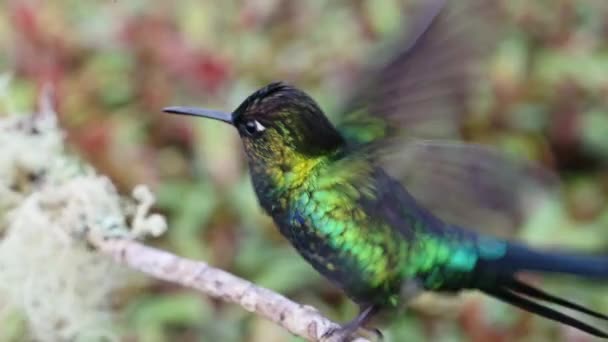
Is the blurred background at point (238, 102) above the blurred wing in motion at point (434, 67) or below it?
below

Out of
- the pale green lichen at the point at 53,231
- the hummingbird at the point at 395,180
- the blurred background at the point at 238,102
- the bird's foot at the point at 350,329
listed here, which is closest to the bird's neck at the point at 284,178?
the hummingbird at the point at 395,180

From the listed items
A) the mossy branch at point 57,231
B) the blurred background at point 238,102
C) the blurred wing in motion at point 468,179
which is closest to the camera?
the blurred wing in motion at point 468,179

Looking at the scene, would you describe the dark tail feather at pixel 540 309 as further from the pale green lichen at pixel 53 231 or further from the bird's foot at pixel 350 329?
the pale green lichen at pixel 53 231

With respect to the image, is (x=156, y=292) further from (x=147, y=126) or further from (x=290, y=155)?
(x=290, y=155)

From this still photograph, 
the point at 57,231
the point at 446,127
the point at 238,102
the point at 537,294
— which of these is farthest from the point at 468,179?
the point at 238,102

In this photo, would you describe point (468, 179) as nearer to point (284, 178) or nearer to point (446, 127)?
point (446, 127)

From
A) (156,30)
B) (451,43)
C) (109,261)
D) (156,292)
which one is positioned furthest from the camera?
(156,30)

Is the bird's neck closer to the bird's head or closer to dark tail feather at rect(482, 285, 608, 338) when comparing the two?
the bird's head

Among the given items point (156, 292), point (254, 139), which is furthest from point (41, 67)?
point (254, 139)
